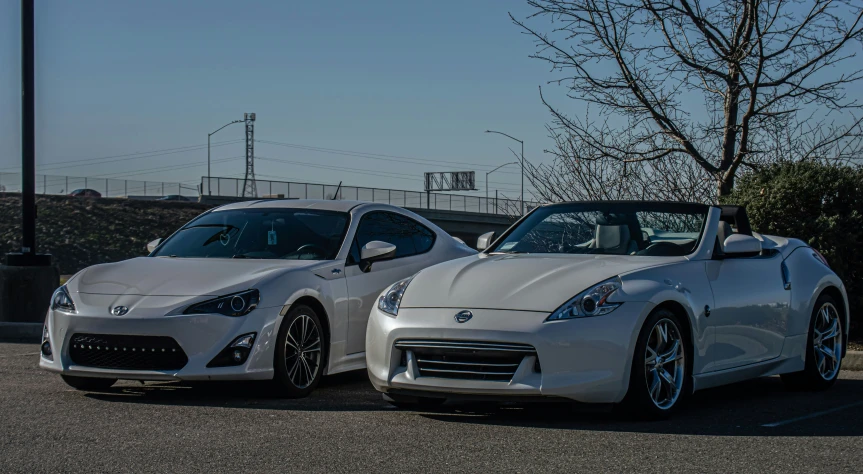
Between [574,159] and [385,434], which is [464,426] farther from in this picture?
[574,159]

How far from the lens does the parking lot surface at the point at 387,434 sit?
17.9 ft

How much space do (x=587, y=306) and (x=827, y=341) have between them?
3.04 meters

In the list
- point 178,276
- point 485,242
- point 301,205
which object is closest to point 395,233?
point 301,205

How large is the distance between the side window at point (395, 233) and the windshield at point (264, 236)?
0.60 ft

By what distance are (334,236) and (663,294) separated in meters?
3.09

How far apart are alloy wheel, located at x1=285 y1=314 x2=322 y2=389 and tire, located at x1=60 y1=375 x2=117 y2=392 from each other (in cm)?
141

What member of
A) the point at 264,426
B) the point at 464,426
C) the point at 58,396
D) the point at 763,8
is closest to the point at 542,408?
the point at 464,426

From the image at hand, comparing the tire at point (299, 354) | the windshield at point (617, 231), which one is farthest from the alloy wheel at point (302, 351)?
the windshield at point (617, 231)

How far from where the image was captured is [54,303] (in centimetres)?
798

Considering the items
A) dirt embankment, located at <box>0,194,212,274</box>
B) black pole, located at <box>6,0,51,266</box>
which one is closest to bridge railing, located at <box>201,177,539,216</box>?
dirt embankment, located at <box>0,194,212,274</box>

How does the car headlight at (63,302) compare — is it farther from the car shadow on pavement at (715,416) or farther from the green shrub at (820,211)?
the green shrub at (820,211)

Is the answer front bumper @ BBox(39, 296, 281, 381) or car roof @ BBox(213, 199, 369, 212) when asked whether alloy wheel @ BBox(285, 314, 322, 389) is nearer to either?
front bumper @ BBox(39, 296, 281, 381)

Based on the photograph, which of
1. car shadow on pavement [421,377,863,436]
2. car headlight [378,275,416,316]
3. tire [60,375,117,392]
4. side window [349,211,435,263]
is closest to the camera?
car shadow on pavement [421,377,863,436]

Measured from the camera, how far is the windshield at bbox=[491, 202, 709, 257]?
7773mm
